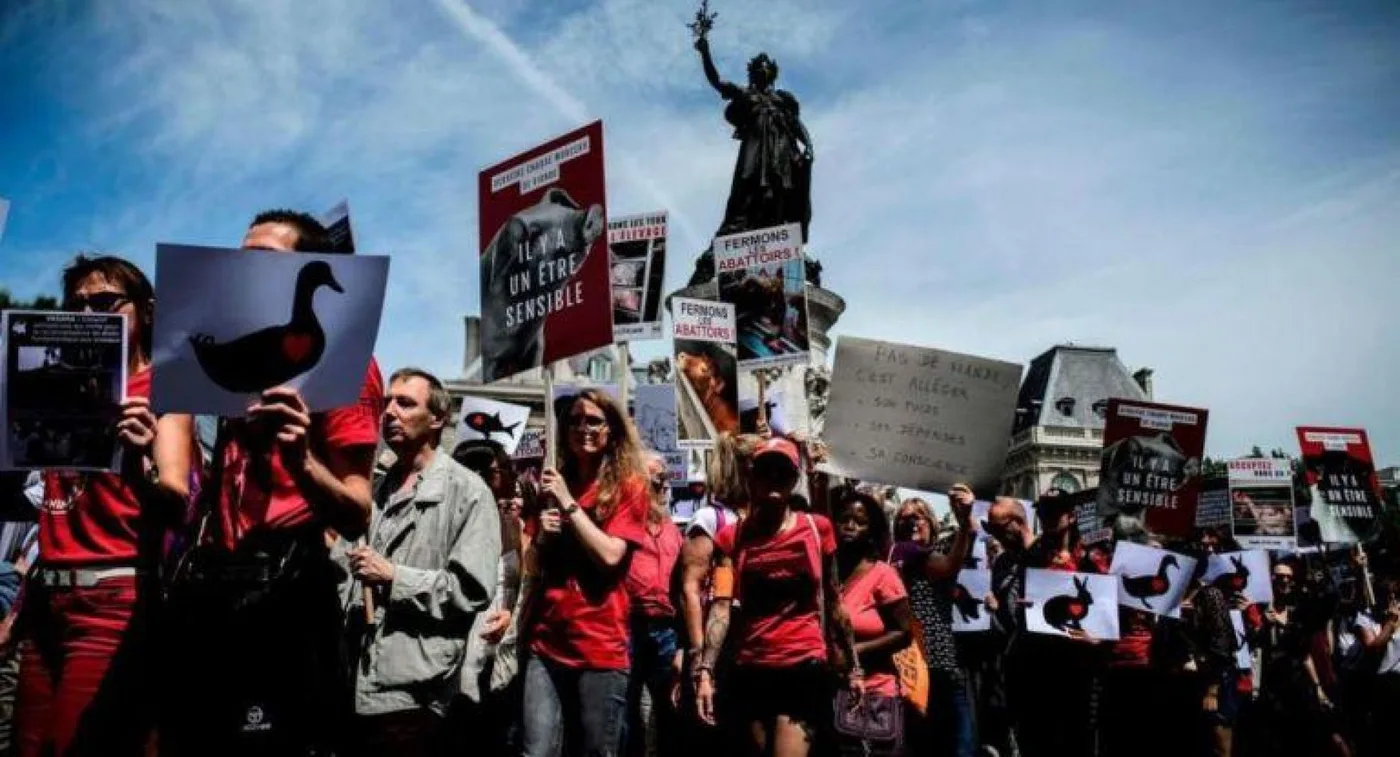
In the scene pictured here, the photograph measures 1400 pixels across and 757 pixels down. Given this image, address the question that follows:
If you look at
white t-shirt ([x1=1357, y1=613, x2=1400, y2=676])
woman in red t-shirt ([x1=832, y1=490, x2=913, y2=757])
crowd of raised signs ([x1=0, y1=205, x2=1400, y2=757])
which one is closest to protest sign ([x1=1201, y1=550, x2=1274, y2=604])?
crowd of raised signs ([x1=0, y1=205, x2=1400, y2=757])

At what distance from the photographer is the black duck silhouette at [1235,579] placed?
793 centimetres

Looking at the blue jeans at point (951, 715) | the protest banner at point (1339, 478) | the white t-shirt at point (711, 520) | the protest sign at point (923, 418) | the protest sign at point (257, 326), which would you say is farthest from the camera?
the protest banner at point (1339, 478)

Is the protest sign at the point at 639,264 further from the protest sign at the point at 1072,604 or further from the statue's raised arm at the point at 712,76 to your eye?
the statue's raised arm at the point at 712,76

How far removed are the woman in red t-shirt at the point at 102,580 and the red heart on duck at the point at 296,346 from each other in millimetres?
443

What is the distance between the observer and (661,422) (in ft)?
33.3

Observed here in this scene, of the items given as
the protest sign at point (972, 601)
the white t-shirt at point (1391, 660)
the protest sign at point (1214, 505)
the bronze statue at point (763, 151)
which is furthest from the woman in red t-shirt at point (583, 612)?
the bronze statue at point (763, 151)

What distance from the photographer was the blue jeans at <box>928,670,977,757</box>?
251 inches

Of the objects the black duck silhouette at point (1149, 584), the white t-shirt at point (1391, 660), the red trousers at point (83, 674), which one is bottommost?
the white t-shirt at point (1391, 660)

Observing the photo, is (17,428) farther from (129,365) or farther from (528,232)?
(528,232)

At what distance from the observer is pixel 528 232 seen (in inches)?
214

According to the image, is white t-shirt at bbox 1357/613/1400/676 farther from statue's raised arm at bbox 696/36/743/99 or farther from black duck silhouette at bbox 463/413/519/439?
statue's raised arm at bbox 696/36/743/99

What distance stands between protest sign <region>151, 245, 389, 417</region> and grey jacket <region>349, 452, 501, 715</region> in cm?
94

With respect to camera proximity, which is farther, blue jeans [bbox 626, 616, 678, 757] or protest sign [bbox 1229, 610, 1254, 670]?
protest sign [bbox 1229, 610, 1254, 670]

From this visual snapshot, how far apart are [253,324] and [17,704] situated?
1.39 meters
